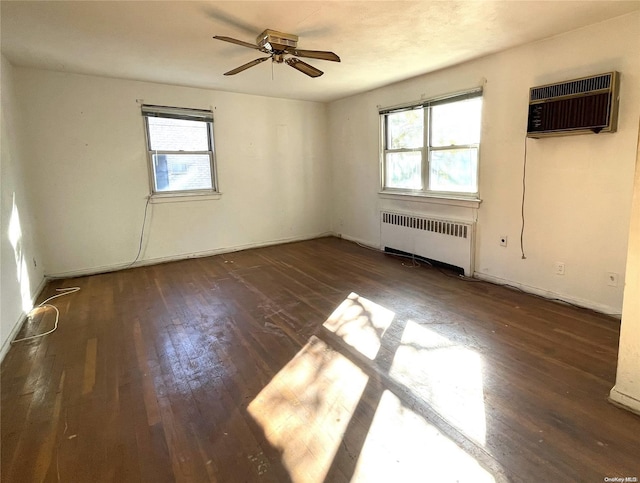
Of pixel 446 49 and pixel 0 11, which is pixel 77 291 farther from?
pixel 446 49

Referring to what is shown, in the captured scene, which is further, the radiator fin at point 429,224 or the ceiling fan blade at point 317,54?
the radiator fin at point 429,224

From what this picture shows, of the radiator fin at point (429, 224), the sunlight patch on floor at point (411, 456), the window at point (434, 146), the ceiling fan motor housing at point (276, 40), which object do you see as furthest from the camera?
the radiator fin at point (429, 224)

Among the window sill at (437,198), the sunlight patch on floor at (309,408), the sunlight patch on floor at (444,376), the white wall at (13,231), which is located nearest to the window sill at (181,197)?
the white wall at (13,231)

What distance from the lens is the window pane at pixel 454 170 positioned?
4.14 metres

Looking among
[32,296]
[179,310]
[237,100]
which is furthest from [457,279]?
[32,296]

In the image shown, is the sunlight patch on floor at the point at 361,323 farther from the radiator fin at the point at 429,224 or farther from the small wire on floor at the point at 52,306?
the small wire on floor at the point at 52,306

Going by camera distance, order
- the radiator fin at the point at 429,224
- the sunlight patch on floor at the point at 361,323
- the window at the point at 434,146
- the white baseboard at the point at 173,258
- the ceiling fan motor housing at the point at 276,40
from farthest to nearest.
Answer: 1. the white baseboard at the point at 173,258
2. the radiator fin at the point at 429,224
3. the window at the point at 434,146
4. the ceiling fan motor housing at the point at 276,40
5. the sunlight patch on floor at the point at 361,323

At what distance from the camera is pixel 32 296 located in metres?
3.64

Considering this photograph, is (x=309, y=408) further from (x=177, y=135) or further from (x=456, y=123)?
(x=177, y=135)

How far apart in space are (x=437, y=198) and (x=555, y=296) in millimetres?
1747

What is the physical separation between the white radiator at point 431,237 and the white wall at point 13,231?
4.44 metres

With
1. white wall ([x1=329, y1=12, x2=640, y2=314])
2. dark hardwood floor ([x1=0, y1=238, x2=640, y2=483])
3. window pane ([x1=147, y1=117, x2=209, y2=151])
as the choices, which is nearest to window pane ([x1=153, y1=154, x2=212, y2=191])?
window pane ([x1=147, y1=117, x2=209, y2=151])

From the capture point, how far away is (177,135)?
5.06 m

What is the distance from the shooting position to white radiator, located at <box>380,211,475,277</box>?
4.18m
